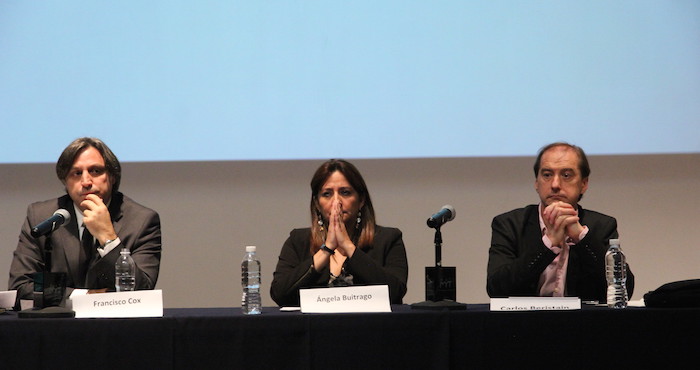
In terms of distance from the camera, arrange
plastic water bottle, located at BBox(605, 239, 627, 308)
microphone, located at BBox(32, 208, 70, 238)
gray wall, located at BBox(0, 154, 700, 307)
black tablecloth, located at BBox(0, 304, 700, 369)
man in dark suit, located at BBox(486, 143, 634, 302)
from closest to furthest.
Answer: black tablecloth, located at BBox(0, 304, 700, 369) → microphone, located at BBox(32, 208, 70, 238) → plastic water bottle, located at BBox(605, 239, 627, 308) → man in dark suit, located at BBox(486, 143, 634, 302) → gray wall, located at BBox(0, 154, 700, 307)

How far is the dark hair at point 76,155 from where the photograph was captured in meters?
3.35

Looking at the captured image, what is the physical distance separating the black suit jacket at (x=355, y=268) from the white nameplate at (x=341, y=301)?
0.68 meters

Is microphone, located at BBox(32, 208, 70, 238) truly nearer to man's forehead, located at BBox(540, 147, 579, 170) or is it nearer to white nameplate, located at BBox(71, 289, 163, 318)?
white nameplate, located at BBox(71, 289, 163, 318)

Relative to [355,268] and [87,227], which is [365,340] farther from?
[87,227]

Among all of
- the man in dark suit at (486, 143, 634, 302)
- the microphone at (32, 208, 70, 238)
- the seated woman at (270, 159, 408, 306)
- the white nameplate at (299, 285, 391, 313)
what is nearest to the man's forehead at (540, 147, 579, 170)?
the man in dark suit at (486, 143, 634, 302)

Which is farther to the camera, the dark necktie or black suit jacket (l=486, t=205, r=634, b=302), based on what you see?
Result: the dark necktie

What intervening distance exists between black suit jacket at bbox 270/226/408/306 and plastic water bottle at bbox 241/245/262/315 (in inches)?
13.7

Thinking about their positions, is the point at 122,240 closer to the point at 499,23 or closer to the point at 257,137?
the point at 257,137

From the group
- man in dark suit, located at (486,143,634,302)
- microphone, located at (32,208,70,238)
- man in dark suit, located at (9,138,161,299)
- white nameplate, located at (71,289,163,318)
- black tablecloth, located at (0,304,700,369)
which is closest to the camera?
black tablecloth, located at (0,304,700,369)

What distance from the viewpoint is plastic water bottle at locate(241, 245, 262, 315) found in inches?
102

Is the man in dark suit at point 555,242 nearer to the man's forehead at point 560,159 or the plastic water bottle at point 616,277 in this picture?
the man's forehead at point 560,159

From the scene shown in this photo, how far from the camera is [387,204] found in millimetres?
4488

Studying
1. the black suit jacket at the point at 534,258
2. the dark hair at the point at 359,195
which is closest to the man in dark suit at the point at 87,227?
the dark hair at the point at 359,195

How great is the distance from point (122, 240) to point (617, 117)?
240cm
